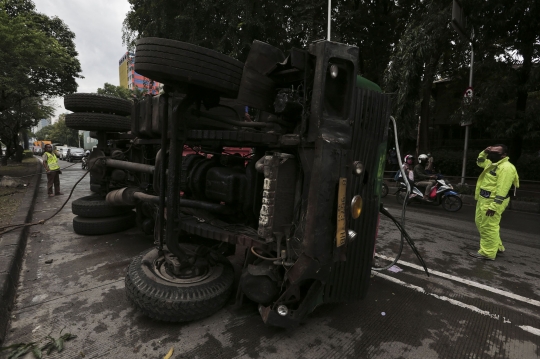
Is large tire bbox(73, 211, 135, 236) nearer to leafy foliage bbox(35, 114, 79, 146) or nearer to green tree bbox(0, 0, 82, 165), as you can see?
green tree bbox(0, 0, 82, 165)

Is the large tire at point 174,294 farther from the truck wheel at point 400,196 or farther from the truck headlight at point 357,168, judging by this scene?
the truck wheel at point 400,196

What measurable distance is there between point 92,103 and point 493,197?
20.0ft

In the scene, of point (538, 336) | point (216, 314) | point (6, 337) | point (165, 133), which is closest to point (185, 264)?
point (216, 314)

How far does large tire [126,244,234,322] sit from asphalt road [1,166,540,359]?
0.15m

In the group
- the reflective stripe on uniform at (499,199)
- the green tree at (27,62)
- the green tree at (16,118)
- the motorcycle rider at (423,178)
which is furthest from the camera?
the green tree at (16,118)

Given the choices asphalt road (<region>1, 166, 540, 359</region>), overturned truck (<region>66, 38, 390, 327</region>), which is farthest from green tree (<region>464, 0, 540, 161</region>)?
overturned truck (<region>66, 38, 390, 327</region>)

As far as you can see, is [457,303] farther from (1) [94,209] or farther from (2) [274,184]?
(1) [94,209]

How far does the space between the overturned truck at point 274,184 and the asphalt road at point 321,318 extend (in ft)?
0.71

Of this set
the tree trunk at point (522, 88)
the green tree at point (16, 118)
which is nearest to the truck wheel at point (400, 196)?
the tree trunk at point (522, 88)

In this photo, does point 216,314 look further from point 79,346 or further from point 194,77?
point 194,77

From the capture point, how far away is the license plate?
1.93m

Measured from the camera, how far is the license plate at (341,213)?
193 centimetres

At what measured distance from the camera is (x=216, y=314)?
2.45 m

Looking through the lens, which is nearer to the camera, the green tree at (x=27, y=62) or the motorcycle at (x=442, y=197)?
the motorcycle at (x=442, y=197)
